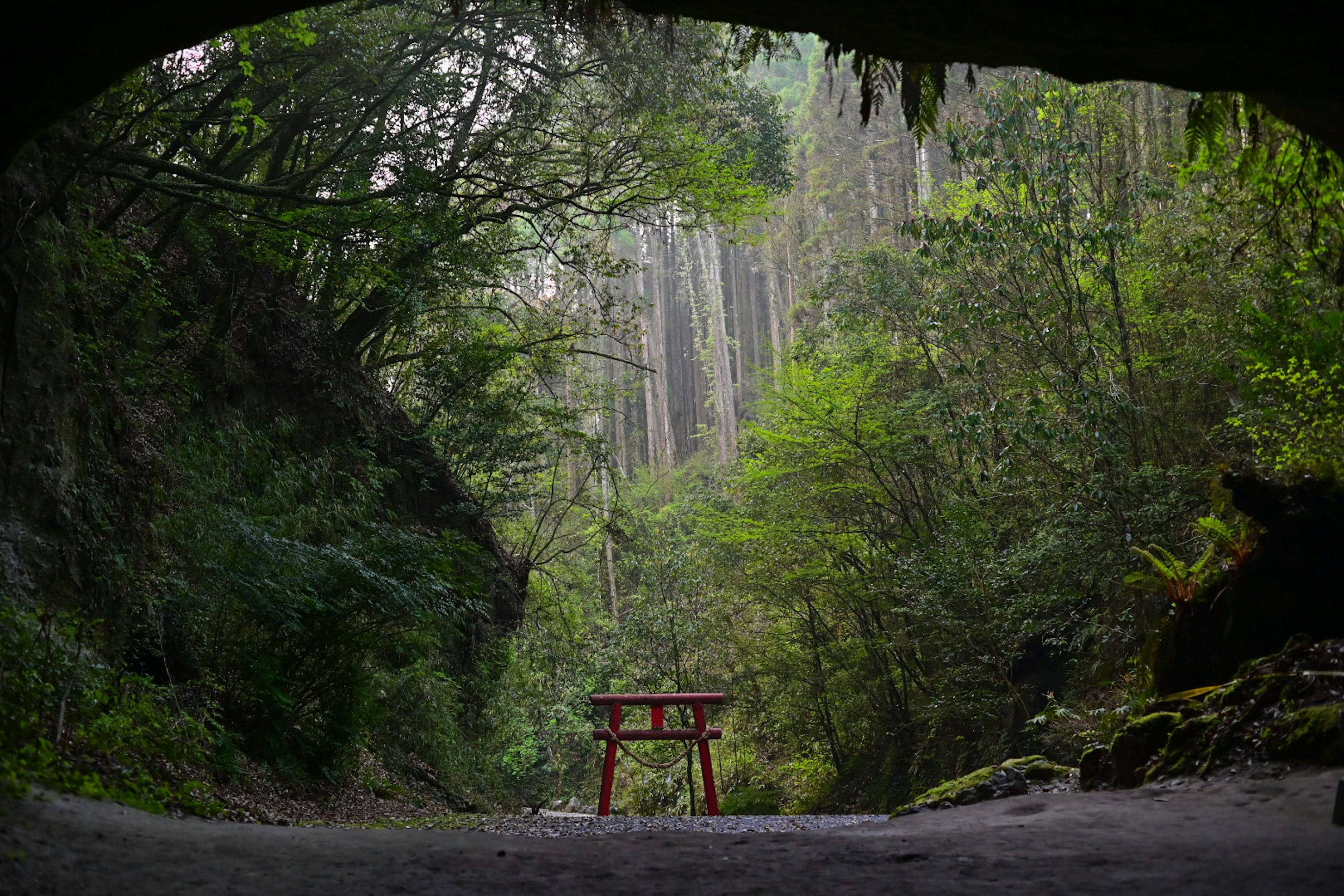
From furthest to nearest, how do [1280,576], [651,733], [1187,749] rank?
[651,733] < [1280,576] < [1187,749]

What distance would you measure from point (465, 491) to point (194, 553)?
8.27m

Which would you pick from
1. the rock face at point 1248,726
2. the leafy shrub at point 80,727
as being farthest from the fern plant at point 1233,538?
the leafy shrub at point 80,727

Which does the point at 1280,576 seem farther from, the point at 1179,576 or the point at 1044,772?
the point at 1044,772

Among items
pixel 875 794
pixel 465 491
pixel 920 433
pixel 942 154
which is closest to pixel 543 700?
pixel 465 491

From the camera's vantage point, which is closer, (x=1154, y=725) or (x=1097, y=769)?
(x=1154, y=725)

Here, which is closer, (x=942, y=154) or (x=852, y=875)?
(x=852, y=875)

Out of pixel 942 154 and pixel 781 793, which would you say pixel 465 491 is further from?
pixel 942 154

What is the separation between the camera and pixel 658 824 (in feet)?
25.6

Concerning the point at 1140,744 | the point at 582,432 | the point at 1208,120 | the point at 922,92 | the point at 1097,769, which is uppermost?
the point at 582,432

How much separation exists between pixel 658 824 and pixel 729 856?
4377mm

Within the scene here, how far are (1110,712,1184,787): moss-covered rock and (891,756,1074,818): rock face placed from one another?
834 mm

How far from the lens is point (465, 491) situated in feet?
51.0

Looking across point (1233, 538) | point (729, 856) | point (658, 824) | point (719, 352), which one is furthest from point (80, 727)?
point (719, 352)

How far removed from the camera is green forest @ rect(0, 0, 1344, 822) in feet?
19.6
